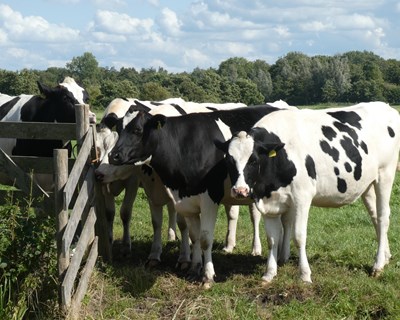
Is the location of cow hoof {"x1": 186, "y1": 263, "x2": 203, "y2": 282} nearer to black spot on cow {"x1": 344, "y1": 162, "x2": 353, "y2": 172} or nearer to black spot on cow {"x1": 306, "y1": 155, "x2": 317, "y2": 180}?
black spot on cow {"x1": 306, "y1": 155, "x2": 317, "y2": 180}

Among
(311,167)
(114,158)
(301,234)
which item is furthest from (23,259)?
(311,167)

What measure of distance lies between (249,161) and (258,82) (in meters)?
116

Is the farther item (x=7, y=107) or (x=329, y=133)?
(x=7, y=107)

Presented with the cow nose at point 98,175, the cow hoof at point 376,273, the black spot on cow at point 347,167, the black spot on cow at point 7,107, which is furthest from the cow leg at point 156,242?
the black spot on cow at point 7,107

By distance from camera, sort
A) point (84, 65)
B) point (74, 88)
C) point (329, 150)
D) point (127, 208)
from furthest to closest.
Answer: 1. point (84, 65)
2. point (74, 88)
3. point (127, 208)
4. point (329, 150)

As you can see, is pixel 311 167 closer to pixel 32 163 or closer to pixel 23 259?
pixel 32 163

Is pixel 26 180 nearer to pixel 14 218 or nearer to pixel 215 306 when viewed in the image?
pixel 14 218

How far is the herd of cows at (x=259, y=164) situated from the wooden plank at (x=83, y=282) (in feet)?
3.33

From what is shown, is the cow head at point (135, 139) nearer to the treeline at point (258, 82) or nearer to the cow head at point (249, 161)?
the cow head at point (249, 161)

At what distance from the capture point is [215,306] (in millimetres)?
7438

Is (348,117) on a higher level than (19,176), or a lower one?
higher

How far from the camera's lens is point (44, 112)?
34.8ft

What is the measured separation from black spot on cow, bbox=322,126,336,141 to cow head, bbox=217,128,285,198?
2.95 feet

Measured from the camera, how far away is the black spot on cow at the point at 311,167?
27.1 feet
